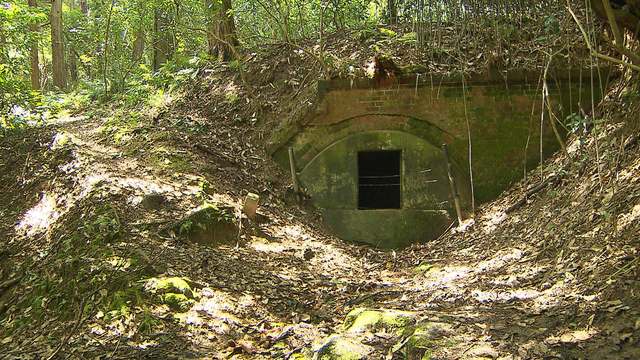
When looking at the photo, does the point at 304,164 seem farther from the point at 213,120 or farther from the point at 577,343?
the point at 577,343

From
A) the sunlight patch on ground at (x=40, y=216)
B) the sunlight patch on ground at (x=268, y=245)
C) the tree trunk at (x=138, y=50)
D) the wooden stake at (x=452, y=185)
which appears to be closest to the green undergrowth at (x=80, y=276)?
the sunlight patch on ground at (x=40, y=216)

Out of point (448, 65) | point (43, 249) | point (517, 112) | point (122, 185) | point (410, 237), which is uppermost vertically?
point (448, 65)

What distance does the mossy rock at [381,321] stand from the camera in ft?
12.9

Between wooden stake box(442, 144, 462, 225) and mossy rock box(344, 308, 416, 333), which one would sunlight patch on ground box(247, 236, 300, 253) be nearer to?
mossy rock box(344, 308, 416, 333)

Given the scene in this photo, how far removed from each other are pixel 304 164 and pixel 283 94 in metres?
1.62

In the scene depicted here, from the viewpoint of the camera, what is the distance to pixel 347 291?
18.4ft

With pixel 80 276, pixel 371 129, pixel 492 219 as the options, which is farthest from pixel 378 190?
pixel 80 276

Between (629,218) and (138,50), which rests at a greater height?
(138,50)

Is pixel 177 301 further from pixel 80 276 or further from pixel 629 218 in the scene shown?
pixel 629 218

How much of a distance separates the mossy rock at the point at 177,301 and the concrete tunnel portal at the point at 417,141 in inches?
161

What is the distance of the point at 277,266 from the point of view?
20.2 feet

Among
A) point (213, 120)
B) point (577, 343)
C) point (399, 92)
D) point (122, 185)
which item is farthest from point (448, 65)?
point (577, 343)

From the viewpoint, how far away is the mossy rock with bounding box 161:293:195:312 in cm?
470

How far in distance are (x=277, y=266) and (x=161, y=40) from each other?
11.4 m
